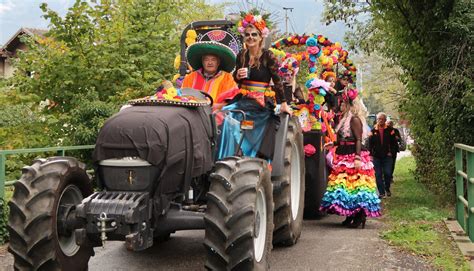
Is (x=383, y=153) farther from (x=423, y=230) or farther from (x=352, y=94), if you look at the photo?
(x=423, y=230)

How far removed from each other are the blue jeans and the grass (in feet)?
1.30

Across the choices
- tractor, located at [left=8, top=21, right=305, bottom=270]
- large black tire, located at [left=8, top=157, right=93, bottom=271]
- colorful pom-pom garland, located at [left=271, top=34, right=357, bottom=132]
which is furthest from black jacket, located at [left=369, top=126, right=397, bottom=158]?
large black tire, located at [left=8, top=157, right=93, bottom=271]

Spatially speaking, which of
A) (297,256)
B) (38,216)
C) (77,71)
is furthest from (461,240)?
(77,71)

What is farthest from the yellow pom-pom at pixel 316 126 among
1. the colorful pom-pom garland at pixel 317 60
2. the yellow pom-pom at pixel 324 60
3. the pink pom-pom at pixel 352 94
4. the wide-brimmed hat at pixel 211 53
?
the wide-brimmed hat at pixel 211 53

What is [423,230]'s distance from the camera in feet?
30.4

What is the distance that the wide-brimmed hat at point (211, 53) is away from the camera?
294 inches

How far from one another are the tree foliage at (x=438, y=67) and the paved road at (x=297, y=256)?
10.7 feet

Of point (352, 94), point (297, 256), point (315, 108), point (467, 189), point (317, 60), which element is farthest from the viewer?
point (317, 60)

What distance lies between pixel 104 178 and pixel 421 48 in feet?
26.2

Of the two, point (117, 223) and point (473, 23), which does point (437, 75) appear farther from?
point (117, 223)

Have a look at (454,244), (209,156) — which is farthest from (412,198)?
(209,156)

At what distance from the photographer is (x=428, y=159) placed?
605 inches

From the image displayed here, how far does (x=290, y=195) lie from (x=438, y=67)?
17.6ft

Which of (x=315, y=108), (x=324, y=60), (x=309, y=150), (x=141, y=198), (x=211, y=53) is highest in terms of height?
(x=324, y=60)
